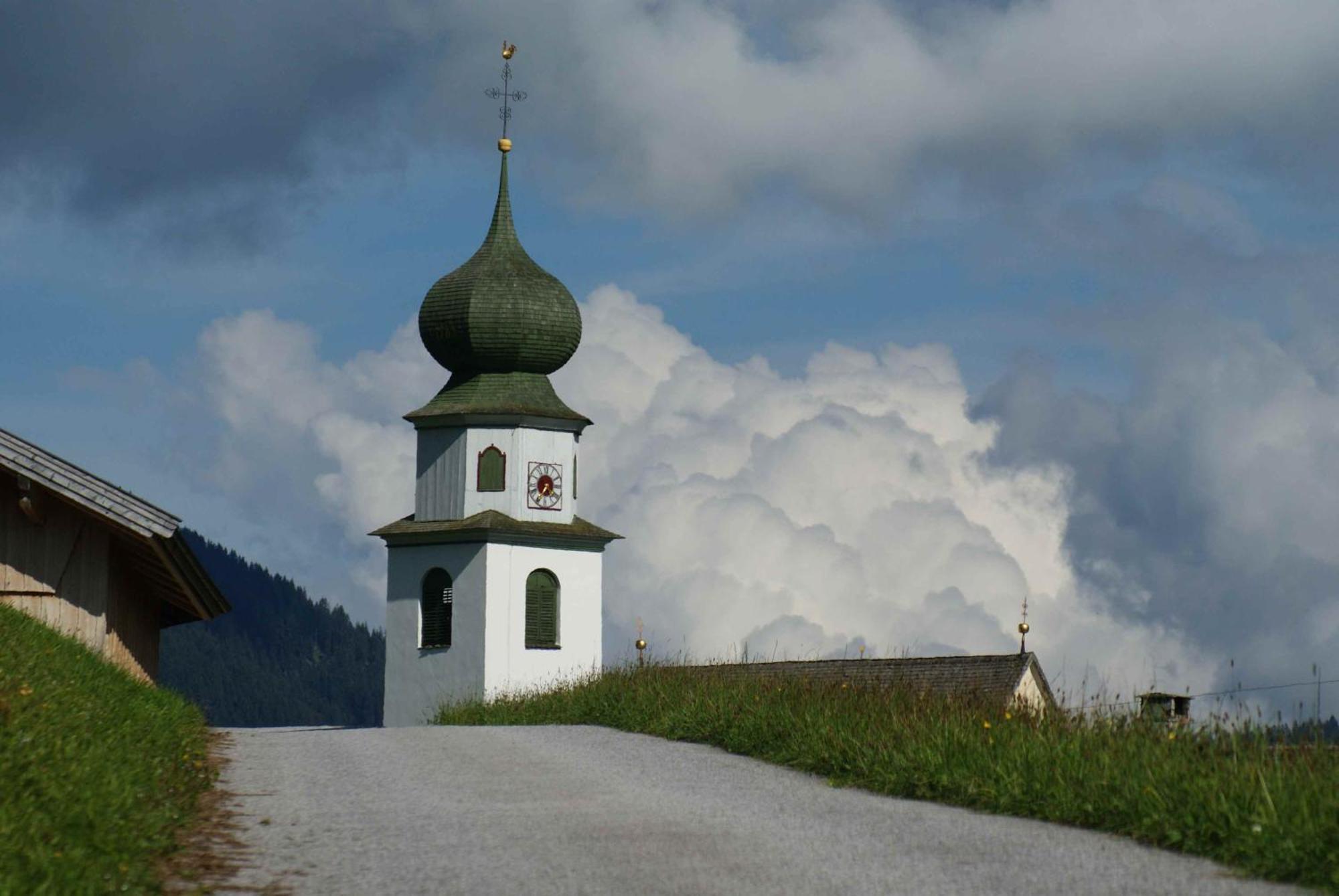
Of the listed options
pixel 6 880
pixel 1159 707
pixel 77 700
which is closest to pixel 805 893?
pixel 6 880

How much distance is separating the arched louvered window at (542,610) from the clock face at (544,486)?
5.70 feet

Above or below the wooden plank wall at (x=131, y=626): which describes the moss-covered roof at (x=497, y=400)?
above

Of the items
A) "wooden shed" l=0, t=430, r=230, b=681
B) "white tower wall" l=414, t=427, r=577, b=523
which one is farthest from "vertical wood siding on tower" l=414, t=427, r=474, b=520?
"wooden shed" l=0, t=430, r=230, b=681

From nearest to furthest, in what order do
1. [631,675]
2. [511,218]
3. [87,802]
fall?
1. [87,802]
2. [631,675]
3. [511,218]

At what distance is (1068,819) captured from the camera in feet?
39.6

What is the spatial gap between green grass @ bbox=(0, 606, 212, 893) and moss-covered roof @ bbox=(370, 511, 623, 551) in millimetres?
32204

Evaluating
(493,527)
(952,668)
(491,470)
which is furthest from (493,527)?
(952,668)

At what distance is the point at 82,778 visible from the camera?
11.4 meters

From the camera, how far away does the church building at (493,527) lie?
166 ft

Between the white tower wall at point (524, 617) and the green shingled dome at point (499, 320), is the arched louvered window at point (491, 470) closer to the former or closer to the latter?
the white tower wall at point (524, 617)

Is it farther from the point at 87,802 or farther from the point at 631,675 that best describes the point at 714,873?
the point at 631,675

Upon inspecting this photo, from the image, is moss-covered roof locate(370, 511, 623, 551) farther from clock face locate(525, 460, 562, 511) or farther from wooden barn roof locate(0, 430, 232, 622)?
wooden barn roof locate(0, 430, 232, 622)

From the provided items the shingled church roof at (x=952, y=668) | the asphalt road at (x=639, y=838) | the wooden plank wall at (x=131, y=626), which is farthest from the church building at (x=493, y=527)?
the asphalt road at (x=639, y=838)

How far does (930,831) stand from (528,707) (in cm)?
1483
